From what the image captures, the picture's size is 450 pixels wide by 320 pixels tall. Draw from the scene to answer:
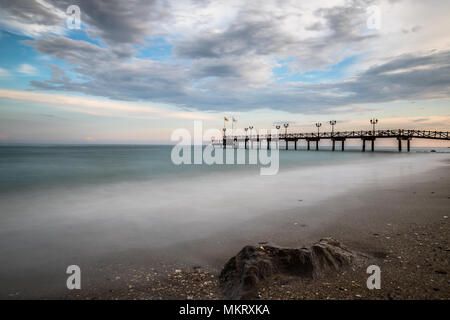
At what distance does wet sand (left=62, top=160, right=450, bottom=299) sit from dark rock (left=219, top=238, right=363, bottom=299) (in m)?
0.15

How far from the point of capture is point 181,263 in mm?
4750

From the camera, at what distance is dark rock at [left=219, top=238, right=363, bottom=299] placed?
141 inches

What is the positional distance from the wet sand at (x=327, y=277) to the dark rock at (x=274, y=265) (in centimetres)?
15

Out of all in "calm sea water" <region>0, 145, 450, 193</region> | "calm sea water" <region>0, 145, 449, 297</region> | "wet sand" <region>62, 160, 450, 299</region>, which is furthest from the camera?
"calm sea water" <region>0, 145, 450, 193</region>

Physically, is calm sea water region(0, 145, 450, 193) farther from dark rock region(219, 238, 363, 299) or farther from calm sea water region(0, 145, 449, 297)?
dark rock region(219, 238, 363, 299)

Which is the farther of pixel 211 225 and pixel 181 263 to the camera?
pixel 211 225

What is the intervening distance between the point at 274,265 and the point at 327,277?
81cm

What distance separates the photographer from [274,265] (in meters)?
3.86

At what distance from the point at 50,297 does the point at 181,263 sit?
2092 mm

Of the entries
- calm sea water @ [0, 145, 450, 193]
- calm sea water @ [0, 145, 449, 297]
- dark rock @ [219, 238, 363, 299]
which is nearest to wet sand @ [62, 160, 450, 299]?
dark rock @ [219, 238, 363, 299]
